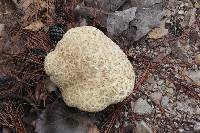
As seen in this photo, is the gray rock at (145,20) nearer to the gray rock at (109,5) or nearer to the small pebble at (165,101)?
the gray rock at (109,5)

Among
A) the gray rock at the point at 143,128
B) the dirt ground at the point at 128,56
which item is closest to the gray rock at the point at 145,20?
the dirt ground at the point at 128,56

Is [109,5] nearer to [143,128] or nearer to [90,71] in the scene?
[90,71]

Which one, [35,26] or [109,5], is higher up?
[109,5]

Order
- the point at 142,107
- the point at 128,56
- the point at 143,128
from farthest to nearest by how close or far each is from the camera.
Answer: the point at 128,56 → the point at 142,107 → the point at 143,128

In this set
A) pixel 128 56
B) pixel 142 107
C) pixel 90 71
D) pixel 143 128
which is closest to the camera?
pixel 90 71

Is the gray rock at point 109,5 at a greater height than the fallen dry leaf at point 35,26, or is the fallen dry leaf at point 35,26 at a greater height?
the gray rock at point 109,5

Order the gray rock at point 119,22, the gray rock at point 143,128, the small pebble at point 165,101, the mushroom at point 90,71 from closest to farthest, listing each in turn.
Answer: the mushroom at point 90,71 < the gray rock at point 143,128 < the small pebble at point 165,101 < the gray rock at point 119,22

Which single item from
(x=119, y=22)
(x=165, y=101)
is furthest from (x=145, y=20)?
(x=165, y=101)
